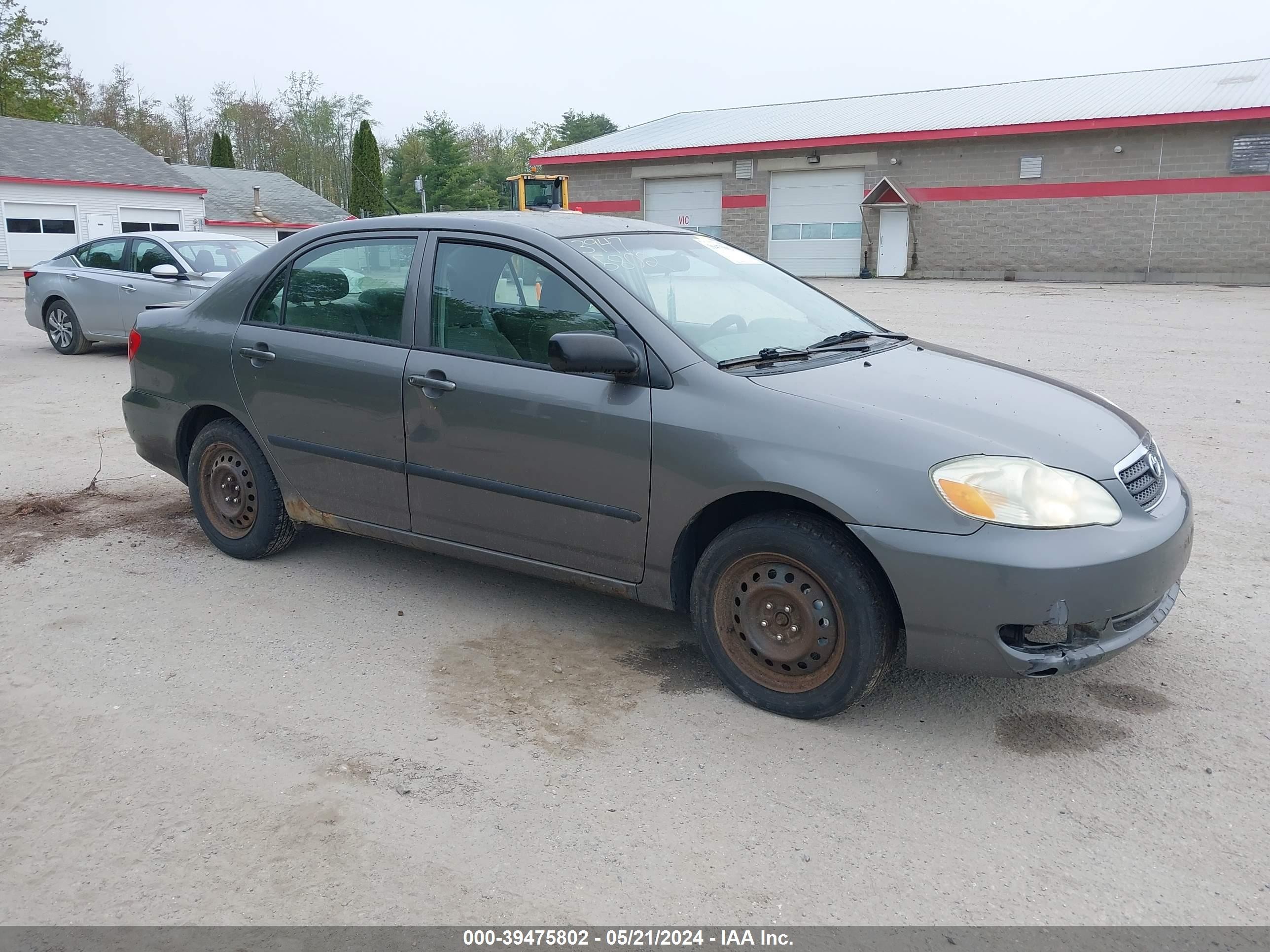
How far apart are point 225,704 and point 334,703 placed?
1.27 ft

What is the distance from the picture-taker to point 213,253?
12406mm

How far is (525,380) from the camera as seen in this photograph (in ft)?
13.1

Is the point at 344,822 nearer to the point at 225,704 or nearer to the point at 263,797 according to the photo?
the point at 263,797

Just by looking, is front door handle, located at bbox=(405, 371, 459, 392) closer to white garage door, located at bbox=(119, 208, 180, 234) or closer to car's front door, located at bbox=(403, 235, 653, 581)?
car's front door, located at bbox=(403, 235, 653, 581)

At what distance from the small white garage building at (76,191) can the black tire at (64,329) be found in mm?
28702

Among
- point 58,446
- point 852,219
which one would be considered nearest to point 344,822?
point 58,446

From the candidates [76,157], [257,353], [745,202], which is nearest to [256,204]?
[76,157]

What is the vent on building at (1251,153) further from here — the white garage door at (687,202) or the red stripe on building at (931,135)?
the white garage door at (687,202)

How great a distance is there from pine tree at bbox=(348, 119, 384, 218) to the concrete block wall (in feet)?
89.0

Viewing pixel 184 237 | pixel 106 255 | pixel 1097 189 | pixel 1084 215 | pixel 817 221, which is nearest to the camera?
pixel 184 237

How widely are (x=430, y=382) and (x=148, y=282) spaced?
955 centimetres

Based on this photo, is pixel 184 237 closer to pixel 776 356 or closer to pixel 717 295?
pixel 717 295

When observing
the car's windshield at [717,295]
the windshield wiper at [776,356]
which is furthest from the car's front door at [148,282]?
the windshield wiper at [776,356]

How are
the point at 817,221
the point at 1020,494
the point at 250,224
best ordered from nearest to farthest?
1. the point at 1020,494
2. the point at 817,221
3. the point at 250,224
